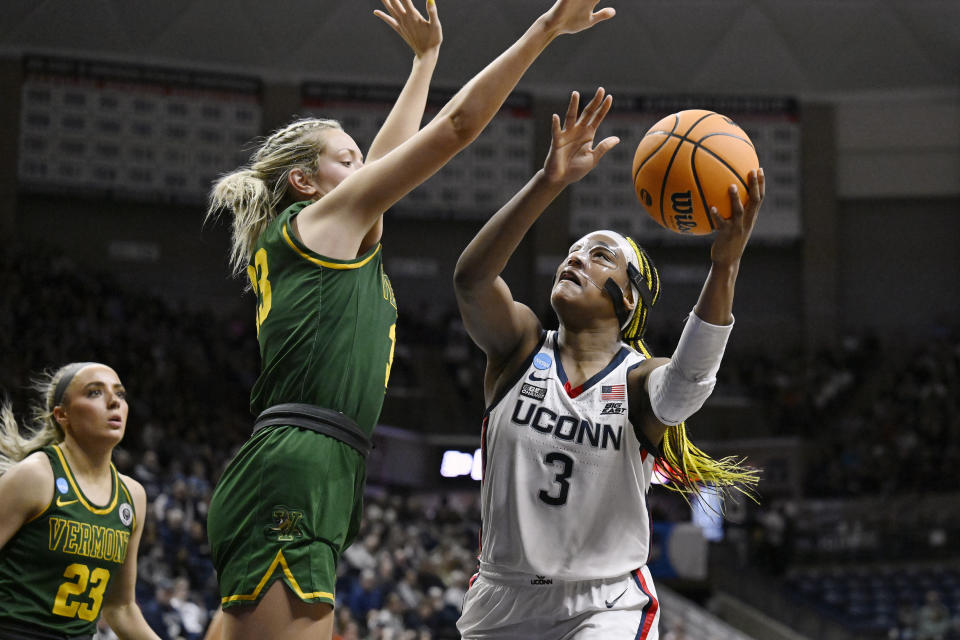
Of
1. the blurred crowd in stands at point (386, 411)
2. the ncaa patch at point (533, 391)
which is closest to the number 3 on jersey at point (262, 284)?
the ncaa patch at point (533, 391)

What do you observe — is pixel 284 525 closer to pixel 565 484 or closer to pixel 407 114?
pixel 565 484

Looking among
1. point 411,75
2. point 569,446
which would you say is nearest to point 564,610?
point 569,446

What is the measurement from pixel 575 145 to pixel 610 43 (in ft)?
65.1

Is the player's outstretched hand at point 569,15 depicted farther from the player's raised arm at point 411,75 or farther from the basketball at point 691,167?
the basketball at point 691,167

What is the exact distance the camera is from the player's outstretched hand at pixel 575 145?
328 cm

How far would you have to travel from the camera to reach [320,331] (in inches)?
116

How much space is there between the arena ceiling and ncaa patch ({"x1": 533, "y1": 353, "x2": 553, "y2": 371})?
18.8 meters

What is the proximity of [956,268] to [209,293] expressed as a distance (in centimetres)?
1613

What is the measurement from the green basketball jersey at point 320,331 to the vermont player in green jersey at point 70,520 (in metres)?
1.59

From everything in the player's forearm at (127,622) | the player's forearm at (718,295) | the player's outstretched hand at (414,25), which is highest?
the player's outstretched hand at (414,25)

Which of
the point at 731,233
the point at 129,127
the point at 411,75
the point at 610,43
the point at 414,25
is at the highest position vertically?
the point at 610,43

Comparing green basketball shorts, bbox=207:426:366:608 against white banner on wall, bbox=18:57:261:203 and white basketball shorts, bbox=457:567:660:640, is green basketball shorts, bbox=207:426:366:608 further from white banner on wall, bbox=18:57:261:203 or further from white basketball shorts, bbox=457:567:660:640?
white banner on wall, bbox=18:57:261:203

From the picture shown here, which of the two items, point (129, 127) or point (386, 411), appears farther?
point (129, 127)

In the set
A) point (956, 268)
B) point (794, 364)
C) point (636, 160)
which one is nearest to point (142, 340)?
point (794, 364)
